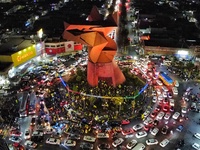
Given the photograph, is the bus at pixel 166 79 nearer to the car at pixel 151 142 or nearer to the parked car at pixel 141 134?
the parked car at pixel 141 134

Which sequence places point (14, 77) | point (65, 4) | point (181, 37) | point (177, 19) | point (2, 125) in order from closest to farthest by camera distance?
point (2, 125) → point (14, 77) → point (181, 37) → point (177, 19) → point (65, 4)

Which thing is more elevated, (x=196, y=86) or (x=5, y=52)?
(x=5, y=52)

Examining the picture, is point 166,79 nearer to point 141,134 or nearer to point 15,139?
point 141,134

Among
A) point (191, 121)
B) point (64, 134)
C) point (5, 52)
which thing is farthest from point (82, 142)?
point (5, 52)

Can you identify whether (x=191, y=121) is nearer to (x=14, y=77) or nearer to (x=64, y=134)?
(x=64, y=134)

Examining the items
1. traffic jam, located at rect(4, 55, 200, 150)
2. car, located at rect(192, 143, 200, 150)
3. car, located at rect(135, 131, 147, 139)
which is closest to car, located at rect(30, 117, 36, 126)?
traffic jam, located at rect(4, 55, 200, 150)

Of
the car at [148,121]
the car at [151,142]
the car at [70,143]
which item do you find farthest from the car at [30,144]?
the car at [148,121]

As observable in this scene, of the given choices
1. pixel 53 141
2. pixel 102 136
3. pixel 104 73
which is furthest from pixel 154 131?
pixel 53 141
